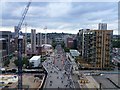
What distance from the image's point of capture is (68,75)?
9.15 metres

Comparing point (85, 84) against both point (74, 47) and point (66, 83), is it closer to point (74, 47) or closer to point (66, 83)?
point (66, 83)

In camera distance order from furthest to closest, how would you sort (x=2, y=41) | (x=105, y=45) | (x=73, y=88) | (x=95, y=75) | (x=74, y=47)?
(x=74, y=47) < (x=2, y=41) < (x=105, y=45) < (x=95, y=75) < (x=73, y=88)

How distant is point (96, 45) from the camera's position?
11.4 meters

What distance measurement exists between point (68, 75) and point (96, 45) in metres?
2.97

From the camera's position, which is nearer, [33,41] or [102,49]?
[102,49]

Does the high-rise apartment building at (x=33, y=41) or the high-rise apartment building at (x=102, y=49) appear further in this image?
the high-rise apartment building at (x=33, y=41)

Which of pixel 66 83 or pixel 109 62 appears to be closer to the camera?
pixel 66 83

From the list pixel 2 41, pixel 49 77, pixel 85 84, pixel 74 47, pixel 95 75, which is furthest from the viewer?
pixel 74 47

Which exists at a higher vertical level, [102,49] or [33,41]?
[33,41]

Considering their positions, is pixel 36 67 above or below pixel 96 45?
below

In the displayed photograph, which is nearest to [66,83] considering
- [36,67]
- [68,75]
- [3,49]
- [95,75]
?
[68,75]

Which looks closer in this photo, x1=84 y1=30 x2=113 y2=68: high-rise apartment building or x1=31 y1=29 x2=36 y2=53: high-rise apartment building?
x1=84 y1=30 x2=113 y2=68: high-rise apartment building

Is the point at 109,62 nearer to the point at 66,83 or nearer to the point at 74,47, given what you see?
the point at 66,83

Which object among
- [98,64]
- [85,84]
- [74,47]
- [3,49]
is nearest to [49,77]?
[85,84]
